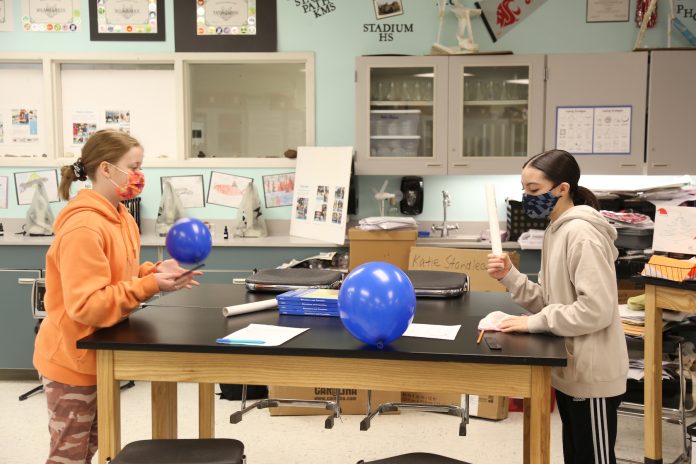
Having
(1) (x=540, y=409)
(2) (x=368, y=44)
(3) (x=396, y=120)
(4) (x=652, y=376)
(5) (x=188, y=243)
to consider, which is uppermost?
(2) (x=368, y=44)

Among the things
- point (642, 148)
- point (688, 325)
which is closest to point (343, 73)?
point (642, 148)

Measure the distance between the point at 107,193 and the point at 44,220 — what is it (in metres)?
2.57

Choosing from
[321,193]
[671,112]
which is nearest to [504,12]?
[671,112]

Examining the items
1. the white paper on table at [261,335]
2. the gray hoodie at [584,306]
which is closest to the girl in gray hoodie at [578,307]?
the gray hoodie at [584,306]

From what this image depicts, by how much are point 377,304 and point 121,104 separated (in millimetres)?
3671

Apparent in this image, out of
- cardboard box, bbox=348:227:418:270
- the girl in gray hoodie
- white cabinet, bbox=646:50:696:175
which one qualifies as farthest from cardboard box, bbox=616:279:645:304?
the girl in gray hoodie

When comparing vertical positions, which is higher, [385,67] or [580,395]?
[385,67]

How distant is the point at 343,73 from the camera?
15.2 ft

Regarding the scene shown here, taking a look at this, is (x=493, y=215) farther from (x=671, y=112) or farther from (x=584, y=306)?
(x=671, y=112)

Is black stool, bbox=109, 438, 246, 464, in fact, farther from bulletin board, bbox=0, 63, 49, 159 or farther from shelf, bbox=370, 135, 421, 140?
bulletin board, bbox=0, 63, 49, 159

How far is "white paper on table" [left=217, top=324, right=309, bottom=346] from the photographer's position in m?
1.79

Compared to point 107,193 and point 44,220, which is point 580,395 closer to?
point 107,193

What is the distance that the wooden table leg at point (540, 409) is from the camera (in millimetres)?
1709

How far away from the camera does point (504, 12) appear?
4.47 metres
